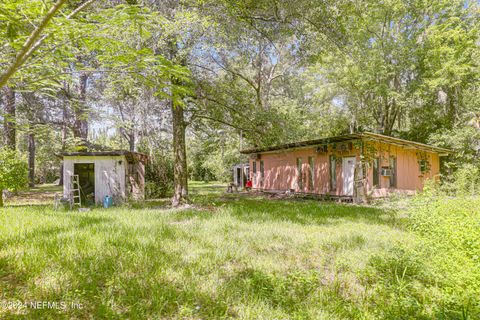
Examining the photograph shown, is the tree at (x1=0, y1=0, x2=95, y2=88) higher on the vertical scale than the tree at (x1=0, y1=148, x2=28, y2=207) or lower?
higher

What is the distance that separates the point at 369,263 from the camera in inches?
173

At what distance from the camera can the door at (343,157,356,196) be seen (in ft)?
45.1

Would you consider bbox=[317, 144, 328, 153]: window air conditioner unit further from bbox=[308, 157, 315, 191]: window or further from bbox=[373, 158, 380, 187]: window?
bbox=[373, 158, 380, 187]: window

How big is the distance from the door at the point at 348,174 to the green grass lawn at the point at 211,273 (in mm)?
7464

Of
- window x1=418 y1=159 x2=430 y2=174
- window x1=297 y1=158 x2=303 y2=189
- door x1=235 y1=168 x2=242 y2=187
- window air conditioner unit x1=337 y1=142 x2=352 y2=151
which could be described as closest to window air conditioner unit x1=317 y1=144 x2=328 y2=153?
window air conditioner unit x1=337 y1=142 x2=352 y2=151

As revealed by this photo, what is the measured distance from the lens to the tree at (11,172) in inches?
392

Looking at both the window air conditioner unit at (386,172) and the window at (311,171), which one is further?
the window at (311,171)

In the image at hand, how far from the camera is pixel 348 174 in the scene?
550 inches

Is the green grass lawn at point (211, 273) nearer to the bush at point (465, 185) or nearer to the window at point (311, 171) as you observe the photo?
the bush at point (465, 185)

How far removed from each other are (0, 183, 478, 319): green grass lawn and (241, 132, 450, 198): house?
7.49m

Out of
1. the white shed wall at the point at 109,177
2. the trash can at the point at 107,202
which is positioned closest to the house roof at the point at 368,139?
the white shed wall at the point at 109,177

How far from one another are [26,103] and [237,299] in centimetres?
1736

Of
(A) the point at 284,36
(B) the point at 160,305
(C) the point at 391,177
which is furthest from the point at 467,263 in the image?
(C) the point at 391,177

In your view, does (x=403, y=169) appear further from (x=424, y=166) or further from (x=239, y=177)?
(x=239, y=177)
